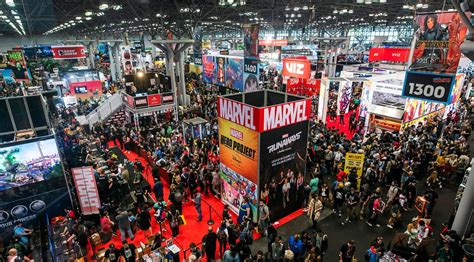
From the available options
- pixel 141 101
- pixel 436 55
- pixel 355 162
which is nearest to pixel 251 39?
pixel 141 101

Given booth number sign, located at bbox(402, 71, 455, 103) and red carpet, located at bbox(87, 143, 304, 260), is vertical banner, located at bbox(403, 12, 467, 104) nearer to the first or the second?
booth number sign, located at bbox(402, 71, 455, 103)

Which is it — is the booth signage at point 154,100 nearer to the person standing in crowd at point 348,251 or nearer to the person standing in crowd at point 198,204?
the person standing in crowd at point 198,204

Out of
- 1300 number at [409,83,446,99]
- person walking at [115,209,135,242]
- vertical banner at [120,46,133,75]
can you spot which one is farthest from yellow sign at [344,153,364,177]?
vertical banner at [120,46,133,75]

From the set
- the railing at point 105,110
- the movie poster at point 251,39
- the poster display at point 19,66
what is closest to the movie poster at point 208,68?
the movie poster at point 251,39

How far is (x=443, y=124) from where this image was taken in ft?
53.3

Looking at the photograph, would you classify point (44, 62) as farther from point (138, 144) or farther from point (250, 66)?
point (250, 66)

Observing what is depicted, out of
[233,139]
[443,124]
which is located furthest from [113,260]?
[443,124]

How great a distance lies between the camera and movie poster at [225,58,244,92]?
75.3 feet

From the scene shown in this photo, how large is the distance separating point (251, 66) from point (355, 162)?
10189 millimetres

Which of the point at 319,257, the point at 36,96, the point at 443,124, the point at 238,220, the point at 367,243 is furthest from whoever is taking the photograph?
the point at 443,124

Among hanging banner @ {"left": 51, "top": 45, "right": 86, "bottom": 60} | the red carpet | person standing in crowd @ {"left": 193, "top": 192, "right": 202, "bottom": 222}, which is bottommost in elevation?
the red carpet

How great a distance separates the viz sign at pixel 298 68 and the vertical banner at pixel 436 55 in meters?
9.35

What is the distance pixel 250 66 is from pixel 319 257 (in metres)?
13.9

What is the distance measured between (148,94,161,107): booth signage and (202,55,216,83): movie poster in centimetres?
917
